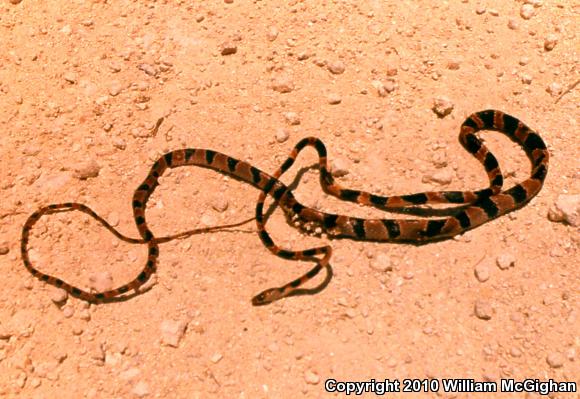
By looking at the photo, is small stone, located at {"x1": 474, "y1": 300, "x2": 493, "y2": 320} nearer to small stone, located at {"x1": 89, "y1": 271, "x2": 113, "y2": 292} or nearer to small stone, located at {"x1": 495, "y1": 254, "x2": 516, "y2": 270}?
small stone, located at {"x1": 495, "y1": 254, "x2": 516, "y2": 270}

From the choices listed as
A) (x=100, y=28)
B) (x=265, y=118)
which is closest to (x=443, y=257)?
(x=265, y=118)

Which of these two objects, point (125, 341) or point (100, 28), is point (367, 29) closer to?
point (100, 28)

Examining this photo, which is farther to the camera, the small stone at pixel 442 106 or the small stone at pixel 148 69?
the small stone at pixel 148 69

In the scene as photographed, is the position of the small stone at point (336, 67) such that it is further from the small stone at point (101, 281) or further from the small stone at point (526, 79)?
the small stone at point (101, 281)

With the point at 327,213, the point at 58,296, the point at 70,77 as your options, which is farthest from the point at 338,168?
the point at 70,77

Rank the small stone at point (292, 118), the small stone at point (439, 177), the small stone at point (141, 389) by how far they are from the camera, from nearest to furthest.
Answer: the small stone at point (141, 389) → the small stone at point (439, 177) → the small stone at point (292, 118)

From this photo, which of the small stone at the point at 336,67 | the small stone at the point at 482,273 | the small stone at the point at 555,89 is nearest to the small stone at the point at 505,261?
the small stone at the point at 482,273
